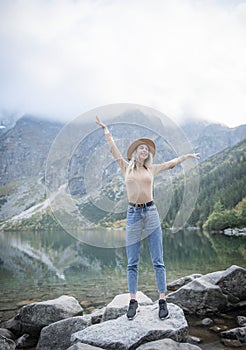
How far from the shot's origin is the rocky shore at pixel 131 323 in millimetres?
5629

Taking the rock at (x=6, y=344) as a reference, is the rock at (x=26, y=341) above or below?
below

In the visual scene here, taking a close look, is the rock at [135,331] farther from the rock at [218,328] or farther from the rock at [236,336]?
the rock at [218,328]

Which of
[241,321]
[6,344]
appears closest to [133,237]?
[6,344]

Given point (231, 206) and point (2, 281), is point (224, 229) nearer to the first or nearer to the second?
point (231, 206)

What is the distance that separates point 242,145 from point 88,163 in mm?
168764

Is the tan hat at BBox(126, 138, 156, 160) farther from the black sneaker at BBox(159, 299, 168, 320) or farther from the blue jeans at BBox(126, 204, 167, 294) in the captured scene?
the black sneaker at BBox(159, 299, 168, 320)

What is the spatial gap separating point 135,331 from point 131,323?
30cm

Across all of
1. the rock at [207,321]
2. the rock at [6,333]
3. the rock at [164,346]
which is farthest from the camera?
the rock at [6,333]

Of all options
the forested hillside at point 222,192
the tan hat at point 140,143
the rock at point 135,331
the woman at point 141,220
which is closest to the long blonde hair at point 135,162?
A: the woman at point 141,220

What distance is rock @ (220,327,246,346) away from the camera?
6.37 meters

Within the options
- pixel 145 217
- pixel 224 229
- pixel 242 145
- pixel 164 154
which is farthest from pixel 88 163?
pixel 242 145

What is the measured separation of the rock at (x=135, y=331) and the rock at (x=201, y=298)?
3144mm

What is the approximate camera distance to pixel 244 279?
32.9ft

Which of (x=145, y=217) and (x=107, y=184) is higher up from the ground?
(x=107, y=184)
